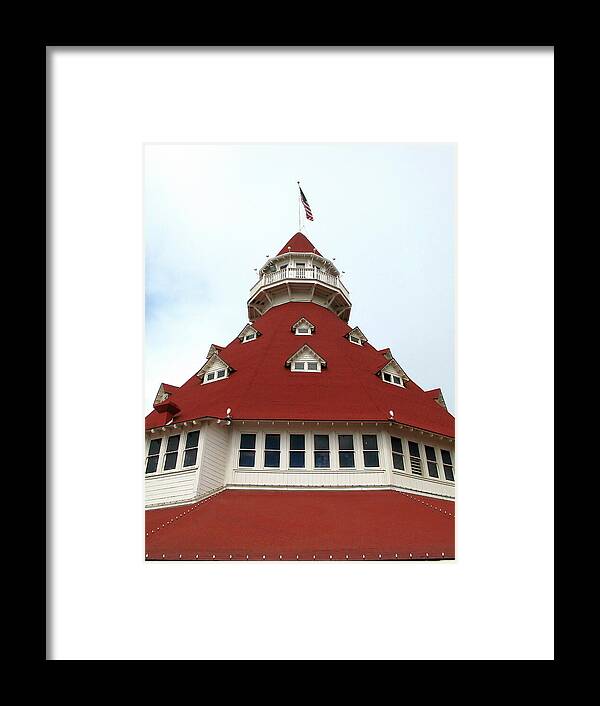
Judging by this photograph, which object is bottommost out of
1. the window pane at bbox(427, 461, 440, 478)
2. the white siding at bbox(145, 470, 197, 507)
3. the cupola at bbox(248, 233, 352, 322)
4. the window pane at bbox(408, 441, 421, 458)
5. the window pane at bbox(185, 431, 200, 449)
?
the white siding at bbox(145, 470, 197, 507)

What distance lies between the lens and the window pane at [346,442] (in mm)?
11892

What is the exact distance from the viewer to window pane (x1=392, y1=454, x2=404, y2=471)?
11852mm

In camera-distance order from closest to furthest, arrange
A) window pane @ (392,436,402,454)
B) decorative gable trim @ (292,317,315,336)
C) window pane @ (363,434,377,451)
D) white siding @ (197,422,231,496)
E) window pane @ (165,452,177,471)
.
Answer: white siding @ (197,422,231,496) → window pane @ (165,452,177,471) → window pane @ (363,434,377,451) → window pane @ (392,436,402,454) → decorative gable trim @ (292,317,315,336)

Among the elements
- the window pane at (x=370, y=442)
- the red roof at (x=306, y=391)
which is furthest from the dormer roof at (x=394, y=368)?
the window pane at (x=370, y=442)

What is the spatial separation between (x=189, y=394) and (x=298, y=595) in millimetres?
6554

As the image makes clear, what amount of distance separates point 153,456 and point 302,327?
591 cm

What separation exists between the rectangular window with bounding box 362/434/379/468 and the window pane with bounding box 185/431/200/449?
3.87 meters

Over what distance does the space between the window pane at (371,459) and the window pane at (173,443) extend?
4.42 metres

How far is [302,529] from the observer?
31.0 feet

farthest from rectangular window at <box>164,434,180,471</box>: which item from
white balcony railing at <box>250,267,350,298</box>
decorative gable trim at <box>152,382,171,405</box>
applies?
white balcony railing at <box>250,267,350,298</box>

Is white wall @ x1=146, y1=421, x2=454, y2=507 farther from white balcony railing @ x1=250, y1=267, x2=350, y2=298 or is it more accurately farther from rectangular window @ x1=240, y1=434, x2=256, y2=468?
white balcony railing @ x1=250, y1=267, x2=350, y2=298

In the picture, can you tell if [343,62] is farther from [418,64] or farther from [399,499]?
[399,499]
